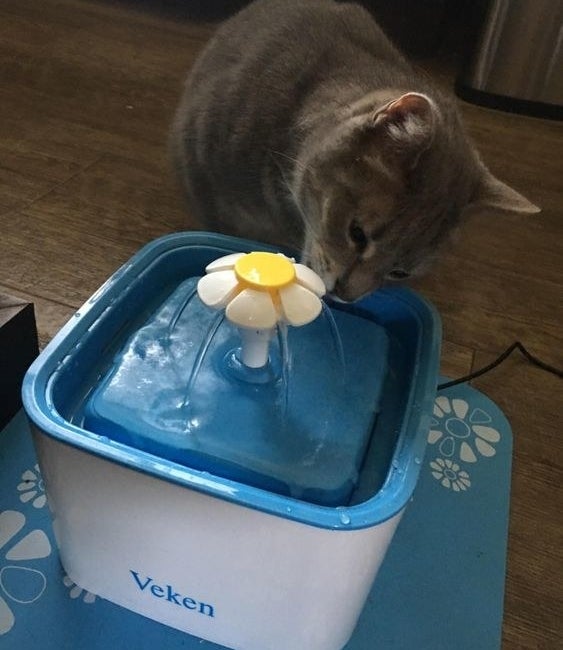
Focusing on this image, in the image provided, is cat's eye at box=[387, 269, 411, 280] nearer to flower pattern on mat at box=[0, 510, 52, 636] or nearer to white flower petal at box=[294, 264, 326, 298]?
white flower petal at box=[294, 264, 326, 298]

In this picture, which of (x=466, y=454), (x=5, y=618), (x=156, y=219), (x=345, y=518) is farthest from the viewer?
(x=156, y=219)

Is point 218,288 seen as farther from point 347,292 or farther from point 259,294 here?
point 347,292

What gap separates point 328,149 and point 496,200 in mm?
212

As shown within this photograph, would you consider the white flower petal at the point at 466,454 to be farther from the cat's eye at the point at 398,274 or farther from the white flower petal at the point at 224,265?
the white flower petal at the point at 224,265

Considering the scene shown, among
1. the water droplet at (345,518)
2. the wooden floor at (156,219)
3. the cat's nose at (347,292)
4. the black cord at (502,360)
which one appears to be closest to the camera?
the water droplet at (345,518)

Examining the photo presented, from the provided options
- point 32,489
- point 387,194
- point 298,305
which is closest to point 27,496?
point 32,489

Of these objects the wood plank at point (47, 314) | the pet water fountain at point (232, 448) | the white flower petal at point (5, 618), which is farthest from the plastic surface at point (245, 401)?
the wood plank at point (47, 314)

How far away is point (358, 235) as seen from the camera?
83 cm

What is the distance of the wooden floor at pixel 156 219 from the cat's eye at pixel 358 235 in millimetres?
230

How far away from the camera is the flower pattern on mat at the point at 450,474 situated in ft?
2.92

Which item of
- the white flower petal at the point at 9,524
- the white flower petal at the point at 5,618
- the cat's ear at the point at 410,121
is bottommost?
the white flower petal at the point at 5,618

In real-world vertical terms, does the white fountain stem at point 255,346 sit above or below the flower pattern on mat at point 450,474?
above

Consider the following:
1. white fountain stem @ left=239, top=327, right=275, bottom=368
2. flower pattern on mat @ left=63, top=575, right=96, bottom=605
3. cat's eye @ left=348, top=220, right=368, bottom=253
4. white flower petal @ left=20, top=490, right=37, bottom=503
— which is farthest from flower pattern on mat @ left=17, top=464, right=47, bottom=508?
cat's eye @ left=348, top=220, right=368, bottom=253

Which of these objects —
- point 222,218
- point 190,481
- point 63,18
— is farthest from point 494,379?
point 63,18
